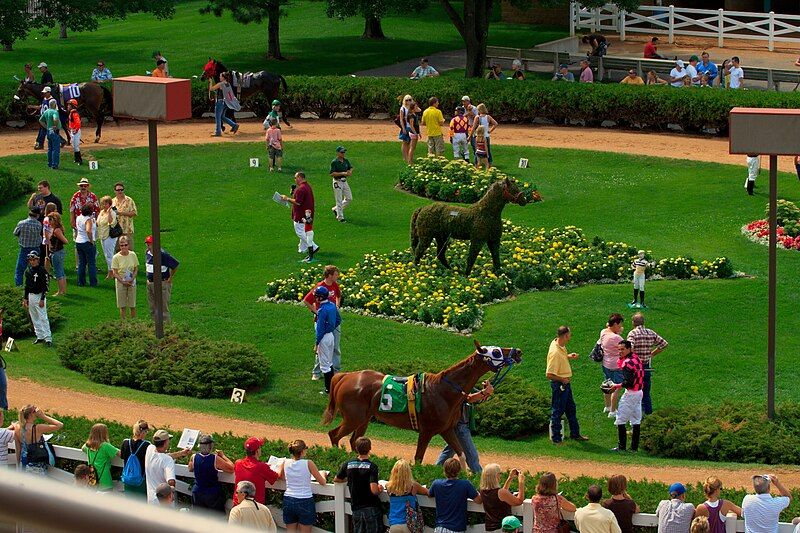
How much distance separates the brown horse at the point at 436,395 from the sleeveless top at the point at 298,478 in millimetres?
2201

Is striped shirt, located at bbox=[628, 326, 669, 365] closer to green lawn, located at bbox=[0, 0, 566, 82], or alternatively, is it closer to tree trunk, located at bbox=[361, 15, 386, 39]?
green lawn, located at bbox=[0, 0, 566, 82]

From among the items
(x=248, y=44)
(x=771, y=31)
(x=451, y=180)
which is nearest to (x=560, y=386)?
(x=451, y=180)

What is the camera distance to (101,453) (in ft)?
42.2

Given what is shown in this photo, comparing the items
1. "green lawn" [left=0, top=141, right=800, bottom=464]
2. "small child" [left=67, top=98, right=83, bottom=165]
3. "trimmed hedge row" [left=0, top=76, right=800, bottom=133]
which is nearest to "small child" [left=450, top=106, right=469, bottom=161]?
"green lawn" [left=0, top=141, right=800, bottom=464]

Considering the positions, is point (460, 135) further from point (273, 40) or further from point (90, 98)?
point (273, 40)

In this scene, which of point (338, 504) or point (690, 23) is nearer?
point (338, 504)

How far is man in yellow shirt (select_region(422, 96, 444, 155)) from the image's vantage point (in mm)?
31641

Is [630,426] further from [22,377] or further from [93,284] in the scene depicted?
[93,284]

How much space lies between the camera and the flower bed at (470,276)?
21.9 meters

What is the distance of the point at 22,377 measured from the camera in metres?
19.0

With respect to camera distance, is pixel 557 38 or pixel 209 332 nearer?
pixel 209 332

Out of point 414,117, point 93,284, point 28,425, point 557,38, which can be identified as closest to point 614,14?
point 557,38

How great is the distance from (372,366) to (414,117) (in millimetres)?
14204

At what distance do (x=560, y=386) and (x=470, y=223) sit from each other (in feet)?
23.8
